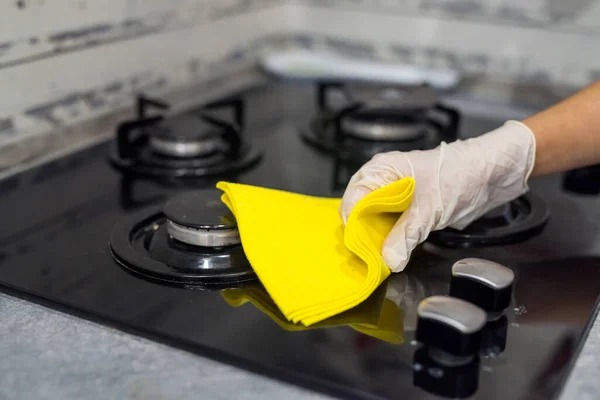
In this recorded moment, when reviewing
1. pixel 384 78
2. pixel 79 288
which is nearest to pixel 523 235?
pixel 79 288

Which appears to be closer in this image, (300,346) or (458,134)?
(300,346)

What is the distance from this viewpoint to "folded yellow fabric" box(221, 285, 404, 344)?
1.84 feet

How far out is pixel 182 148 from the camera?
93cm

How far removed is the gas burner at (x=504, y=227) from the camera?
0.73 metres

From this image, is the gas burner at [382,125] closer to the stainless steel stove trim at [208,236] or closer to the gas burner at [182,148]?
the gas burner at [182,148]

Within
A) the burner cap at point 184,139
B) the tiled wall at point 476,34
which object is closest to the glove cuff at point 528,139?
the burner cap at point 184,139

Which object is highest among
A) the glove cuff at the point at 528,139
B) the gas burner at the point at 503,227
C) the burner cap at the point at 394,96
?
the glove cuff at the point at 528,139

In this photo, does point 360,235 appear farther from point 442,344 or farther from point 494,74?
point 494,74

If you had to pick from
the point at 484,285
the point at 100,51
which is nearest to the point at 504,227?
the point at 484,285

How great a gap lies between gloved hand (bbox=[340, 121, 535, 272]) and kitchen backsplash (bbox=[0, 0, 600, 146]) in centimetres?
48

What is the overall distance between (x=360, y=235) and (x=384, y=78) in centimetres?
70

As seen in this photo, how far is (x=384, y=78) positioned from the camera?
4.18 ft

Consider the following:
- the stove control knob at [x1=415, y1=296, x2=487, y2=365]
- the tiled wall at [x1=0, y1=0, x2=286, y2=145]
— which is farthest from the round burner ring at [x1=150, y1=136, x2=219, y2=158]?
the stove control knob at [x1=415, y1=296, x2=487, y2=365]

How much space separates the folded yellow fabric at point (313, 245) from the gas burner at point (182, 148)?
0.22 metres
